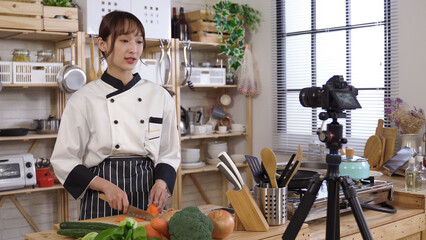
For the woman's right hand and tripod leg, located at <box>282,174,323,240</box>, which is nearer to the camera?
tripod leg, located at <box>282,174,323,240</box>

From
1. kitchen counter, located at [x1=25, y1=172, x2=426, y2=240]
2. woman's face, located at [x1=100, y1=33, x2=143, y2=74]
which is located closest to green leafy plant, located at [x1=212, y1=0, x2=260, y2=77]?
kitchen counter, located at [x1=25, y1=172, x2=426, y2=240]

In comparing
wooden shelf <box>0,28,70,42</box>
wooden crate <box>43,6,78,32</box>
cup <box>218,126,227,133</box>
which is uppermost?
wooden crate <box>43,6,78,32</box>

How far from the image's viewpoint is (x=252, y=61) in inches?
199

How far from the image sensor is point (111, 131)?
225 centimetres

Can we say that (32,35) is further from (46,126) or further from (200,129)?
(200,129)

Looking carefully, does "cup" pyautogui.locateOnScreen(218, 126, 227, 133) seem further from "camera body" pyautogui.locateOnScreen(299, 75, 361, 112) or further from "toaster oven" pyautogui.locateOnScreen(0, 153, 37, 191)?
"camera body" pyautogui.locateOnScreen(299, 75, 361, 112)

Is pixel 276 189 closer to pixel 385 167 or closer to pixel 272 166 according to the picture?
pixel 272 166

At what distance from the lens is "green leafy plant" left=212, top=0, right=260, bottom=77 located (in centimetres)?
485

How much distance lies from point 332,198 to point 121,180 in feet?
3.10

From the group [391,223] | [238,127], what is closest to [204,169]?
[238,127]

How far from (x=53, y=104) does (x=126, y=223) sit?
3.14m

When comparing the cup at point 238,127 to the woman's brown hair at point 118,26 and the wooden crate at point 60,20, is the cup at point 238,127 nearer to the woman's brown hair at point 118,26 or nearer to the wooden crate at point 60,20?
the wooden crate at point 60,20

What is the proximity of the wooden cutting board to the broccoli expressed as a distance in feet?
7.63

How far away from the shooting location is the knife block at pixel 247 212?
6.14ft
